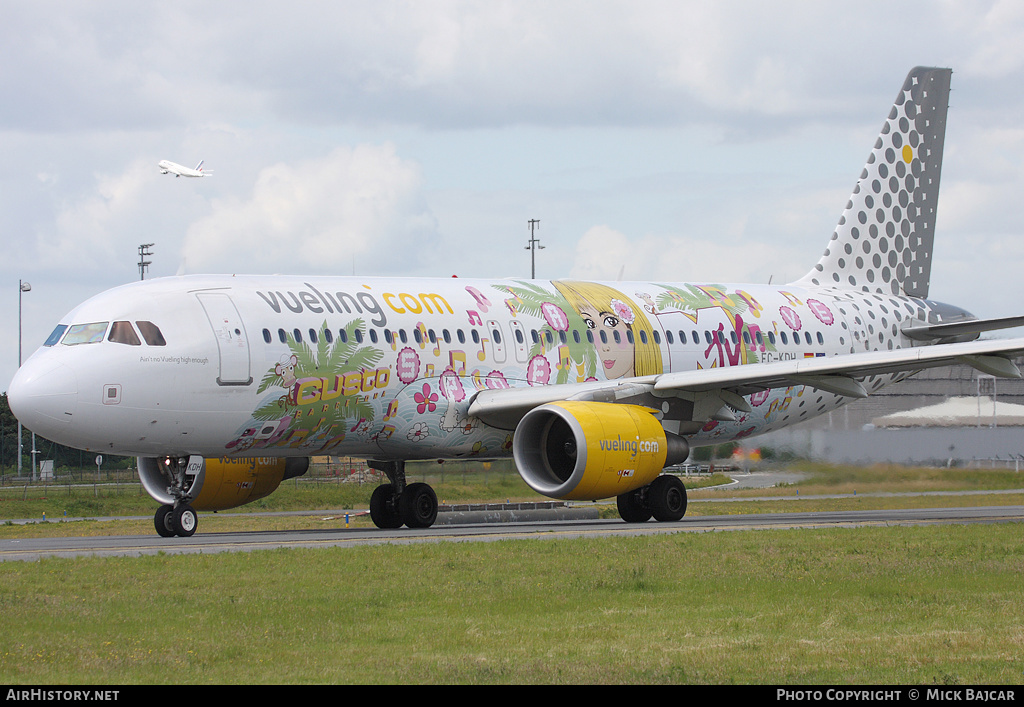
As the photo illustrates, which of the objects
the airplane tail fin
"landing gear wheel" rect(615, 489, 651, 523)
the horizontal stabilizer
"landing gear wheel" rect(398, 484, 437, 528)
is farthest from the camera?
the airplane tail fin

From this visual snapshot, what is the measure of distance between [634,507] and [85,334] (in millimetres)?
10121

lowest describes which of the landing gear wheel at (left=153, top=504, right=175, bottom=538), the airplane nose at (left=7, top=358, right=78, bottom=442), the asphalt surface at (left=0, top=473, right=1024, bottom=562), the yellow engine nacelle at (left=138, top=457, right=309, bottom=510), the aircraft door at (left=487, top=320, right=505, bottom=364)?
the asphalt surface at (left=0, top=473, right=1024, bottom=562)

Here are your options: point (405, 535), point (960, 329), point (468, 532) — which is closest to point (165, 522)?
point (405, 535)

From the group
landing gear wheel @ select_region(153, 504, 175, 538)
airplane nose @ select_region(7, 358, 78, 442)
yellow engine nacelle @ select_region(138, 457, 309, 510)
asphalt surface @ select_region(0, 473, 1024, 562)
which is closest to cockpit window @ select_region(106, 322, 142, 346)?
airplane nose @ select_region(7, 358, 78, 442)

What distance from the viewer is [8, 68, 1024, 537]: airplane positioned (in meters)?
19.7

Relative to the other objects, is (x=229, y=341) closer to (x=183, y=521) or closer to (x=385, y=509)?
(x=183, y=521)

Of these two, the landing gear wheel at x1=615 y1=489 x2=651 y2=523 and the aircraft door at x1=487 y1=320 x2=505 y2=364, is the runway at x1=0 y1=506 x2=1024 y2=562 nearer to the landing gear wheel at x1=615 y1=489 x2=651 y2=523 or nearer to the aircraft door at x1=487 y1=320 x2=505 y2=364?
the landing gear wheel at x1=615 y1=489 x2=651 y2=523

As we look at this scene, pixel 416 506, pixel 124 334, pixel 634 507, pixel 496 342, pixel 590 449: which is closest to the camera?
pixel 124 334

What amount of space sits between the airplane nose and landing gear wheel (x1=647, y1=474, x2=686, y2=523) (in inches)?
405

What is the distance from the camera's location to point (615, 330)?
25.6 meters

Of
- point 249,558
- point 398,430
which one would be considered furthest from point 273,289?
point 249,558

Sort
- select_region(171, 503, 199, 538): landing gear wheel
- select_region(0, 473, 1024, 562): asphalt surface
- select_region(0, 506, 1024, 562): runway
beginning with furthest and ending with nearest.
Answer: select_region(171, 503, 199, 538): landing gear wheel < select_region(0, 473, 1024, 562): asphalt surface < select_region(0, 506, 1024, 562): runway

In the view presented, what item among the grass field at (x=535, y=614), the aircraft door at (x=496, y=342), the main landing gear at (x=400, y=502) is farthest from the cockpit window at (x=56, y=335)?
the aircraft door at (x=496, y=342)

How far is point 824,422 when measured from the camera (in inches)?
1238
